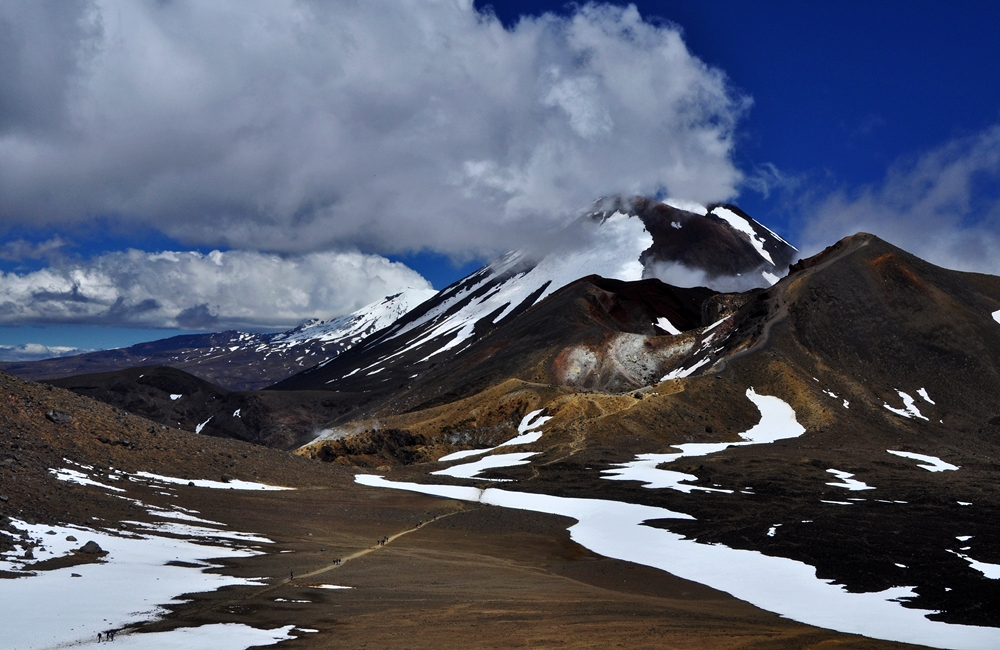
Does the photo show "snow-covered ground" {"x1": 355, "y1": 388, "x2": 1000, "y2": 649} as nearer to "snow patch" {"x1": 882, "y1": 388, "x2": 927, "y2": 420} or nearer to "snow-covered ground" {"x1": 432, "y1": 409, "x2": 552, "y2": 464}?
"snow-covered ground" {"x1": 432, "y1": 409, "x2": 552, "y2": 464}

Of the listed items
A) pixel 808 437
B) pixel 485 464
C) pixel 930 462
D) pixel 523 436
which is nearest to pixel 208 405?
pixel 523 436

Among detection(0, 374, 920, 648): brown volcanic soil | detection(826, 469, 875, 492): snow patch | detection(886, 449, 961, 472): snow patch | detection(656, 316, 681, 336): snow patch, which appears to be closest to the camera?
detection(0, 374, 920, 648): brown volcanic soil

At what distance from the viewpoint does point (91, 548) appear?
73.8ft

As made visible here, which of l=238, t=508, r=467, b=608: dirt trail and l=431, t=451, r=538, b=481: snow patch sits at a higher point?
l=431, t=451, r=538, b=481: snow patch

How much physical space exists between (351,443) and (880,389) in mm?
54127

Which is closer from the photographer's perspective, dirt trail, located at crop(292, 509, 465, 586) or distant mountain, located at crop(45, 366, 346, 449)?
dirt trail, located at crop(292, 509, 465, 586)

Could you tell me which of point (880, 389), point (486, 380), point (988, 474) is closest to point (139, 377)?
point (486, 380)

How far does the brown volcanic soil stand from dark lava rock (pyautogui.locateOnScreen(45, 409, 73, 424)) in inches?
6.3

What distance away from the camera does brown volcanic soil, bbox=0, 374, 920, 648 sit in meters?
18.2

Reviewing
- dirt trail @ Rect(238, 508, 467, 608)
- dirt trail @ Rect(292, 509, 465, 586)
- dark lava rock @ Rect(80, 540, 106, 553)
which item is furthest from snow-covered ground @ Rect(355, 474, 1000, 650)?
dark lava rock @ Rect(80, 540, 106, 553)

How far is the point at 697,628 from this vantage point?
1962 cm

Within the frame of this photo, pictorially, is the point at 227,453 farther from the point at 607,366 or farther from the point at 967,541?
the point at 607,366

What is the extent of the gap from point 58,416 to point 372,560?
2094 centimetres

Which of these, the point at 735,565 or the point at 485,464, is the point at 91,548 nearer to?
the point at 735,565
